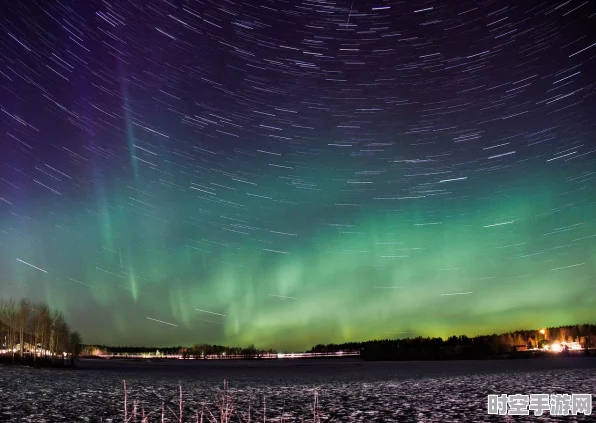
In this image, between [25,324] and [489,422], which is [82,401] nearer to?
[489,422]

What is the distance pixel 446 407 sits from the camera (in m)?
40.9

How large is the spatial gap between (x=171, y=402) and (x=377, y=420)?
70.6 ft
